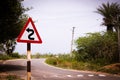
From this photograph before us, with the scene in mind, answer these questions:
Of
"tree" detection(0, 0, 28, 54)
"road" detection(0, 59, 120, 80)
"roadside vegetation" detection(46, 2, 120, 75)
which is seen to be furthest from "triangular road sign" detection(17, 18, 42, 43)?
"roadside vegetation" detection(46, 2, 120, 75)

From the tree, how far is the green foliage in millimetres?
14484

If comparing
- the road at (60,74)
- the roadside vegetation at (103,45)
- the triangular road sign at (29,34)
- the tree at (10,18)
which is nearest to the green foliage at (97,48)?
the roadside vegetation at (103,45)

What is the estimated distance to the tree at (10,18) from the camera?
21.6 m

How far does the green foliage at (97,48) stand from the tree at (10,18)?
14484mm

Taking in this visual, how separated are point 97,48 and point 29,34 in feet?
106

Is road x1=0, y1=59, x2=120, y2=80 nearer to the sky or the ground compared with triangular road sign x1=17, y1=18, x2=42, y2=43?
nearer to the ground

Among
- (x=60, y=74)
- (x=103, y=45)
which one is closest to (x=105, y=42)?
(x=103, y=45)

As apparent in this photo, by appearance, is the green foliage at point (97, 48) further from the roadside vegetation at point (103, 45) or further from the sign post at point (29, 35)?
the sign post at point (29, 35)

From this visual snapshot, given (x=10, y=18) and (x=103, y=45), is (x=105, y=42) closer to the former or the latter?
(x=103, y=45)

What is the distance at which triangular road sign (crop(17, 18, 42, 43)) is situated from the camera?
256 inches

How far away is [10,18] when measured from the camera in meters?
23.6

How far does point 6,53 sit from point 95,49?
2727cm

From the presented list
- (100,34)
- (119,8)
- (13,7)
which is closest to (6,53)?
(100,34)

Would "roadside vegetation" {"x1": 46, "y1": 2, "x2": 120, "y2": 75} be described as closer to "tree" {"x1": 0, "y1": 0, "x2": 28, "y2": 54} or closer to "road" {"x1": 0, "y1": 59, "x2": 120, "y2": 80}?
"road" {"x1": 0, "y1": 59, "x2": 120, "y2": 80}
